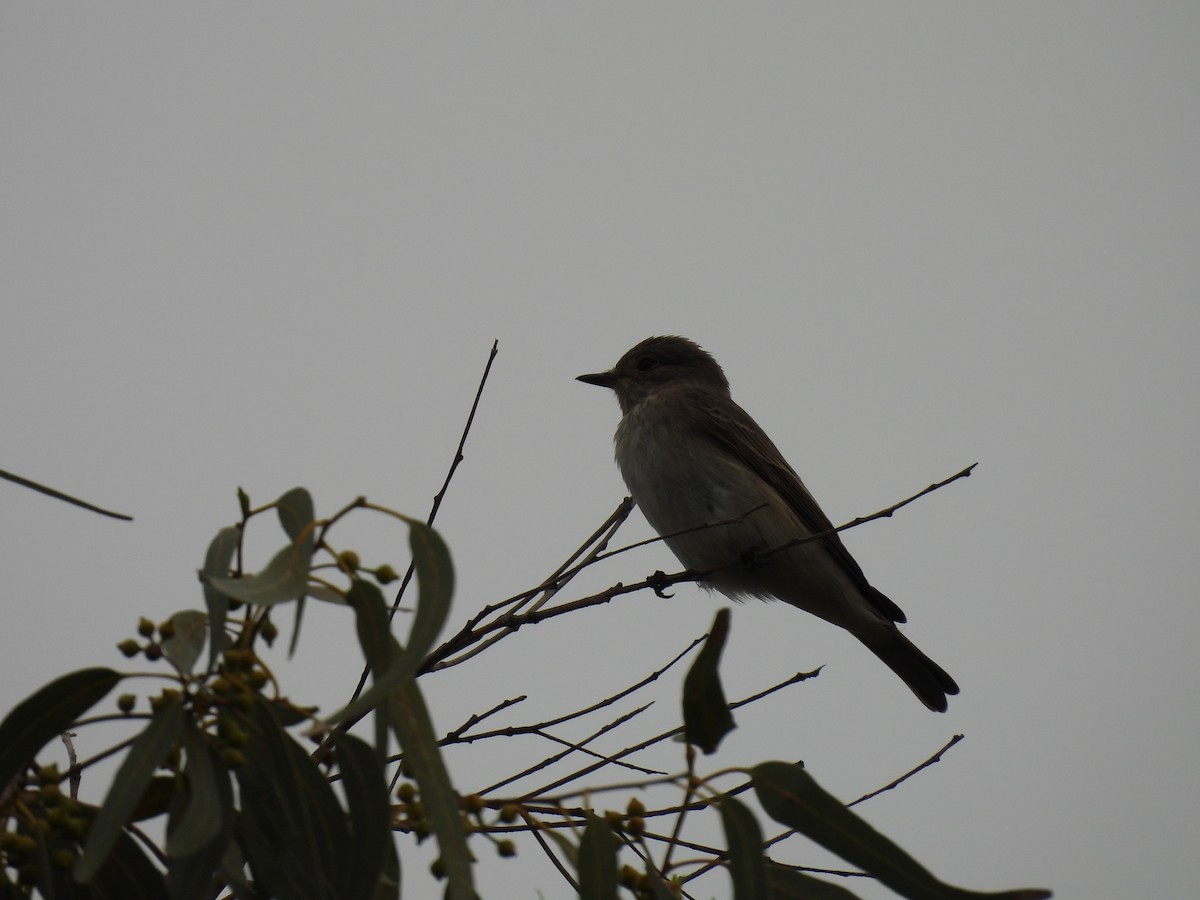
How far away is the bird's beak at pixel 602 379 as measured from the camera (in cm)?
710

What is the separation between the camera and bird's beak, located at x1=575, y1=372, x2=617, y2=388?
23.3 ft

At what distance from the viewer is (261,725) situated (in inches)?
83.9

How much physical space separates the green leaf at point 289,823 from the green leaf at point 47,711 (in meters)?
0.29

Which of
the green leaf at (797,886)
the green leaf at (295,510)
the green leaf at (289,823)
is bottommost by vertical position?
the green leaf at (797,886)

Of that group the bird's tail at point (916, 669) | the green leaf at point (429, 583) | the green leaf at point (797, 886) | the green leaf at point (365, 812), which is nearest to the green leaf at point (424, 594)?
the green leaf at point (429, 583)

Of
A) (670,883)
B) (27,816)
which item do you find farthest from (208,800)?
(670,883)

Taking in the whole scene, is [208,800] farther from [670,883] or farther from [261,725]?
[670,883]

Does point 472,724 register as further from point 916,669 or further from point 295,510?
point 916,669

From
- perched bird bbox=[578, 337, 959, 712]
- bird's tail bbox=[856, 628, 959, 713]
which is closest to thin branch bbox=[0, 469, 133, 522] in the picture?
perched bird bbox=[578, 337, 959, 712]

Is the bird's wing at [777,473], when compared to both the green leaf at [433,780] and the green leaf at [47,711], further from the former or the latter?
the green leaf at [47,711]

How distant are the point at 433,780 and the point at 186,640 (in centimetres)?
53

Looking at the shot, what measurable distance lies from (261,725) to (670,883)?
0.86 metres

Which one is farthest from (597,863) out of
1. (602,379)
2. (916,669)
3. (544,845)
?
(602,379)

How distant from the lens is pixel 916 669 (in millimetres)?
6180
